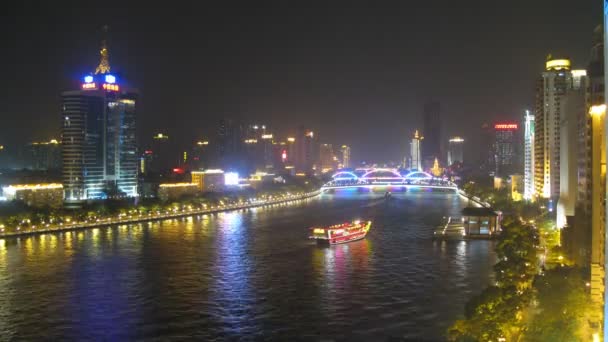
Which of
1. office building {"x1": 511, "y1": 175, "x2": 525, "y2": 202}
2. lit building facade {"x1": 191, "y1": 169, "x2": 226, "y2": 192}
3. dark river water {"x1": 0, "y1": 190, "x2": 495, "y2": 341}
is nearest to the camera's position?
dark river water {"x1": 0, "y1": 190, "x2": 495, "y2": 341}

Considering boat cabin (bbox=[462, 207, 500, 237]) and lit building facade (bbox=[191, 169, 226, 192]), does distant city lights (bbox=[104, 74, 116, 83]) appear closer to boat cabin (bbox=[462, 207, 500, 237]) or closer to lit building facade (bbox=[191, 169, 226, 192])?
lit building facade (bbox=[191, 169, 226, 192])

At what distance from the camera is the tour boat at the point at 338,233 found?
1399cm

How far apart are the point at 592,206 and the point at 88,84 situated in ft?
66.2

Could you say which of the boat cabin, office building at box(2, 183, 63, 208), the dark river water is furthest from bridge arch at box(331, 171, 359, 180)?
the dark river water

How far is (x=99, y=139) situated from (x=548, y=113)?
15.3 metres

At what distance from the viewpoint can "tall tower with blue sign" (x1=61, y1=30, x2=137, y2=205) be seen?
79.9ft

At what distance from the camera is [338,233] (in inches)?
563

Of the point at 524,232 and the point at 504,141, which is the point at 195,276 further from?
the point at 504,141

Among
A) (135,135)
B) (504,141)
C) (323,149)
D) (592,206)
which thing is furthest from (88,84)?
(323,149)

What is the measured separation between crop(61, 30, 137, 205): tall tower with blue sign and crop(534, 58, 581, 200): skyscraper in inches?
564

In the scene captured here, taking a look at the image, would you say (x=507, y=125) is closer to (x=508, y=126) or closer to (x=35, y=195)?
(x=508, y=126)

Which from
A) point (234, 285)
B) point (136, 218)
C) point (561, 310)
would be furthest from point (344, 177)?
point (561, 310)

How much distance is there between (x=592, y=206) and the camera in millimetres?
8938

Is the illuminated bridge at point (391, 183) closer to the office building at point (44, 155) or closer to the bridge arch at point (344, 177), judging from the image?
the bridge arch at point (344, 177)
